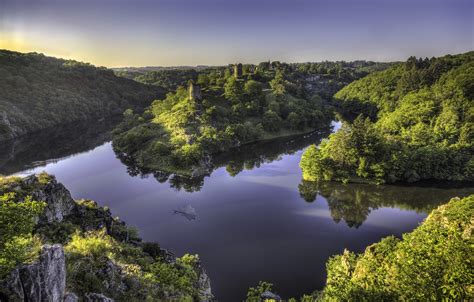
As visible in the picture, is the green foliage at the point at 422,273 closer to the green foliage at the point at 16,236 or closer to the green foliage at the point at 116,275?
the green foliage at the point at 116,275

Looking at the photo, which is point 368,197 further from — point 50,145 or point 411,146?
point 50,145

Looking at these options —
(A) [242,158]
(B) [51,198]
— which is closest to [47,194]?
(B) [51,198]

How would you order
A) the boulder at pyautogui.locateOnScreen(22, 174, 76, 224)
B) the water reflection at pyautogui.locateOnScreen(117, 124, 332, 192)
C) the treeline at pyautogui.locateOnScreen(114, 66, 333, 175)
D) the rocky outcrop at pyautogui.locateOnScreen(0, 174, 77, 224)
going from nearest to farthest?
the rocky outcrop at pyautogui.locateOnScreen(0, 174, 77, 224), the boulder at pyautogui.locateOnScreen(22, 174, 76, 224), the water reflection at pyautogui.locateOnScreen(117, 124, 332, 192), the treeline at pyautogui.locateOnScreen(114, 66, 333, 175)

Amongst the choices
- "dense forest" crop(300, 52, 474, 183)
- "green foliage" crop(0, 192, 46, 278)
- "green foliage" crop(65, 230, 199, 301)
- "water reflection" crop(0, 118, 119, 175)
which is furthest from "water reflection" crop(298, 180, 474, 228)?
"water reflection" crop(0, 118, 119, 175)

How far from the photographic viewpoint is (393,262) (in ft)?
75.8

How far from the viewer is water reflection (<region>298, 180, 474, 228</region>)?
179 ft

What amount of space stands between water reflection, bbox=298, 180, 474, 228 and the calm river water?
0.17m

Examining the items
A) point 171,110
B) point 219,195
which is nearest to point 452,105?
point 219,195

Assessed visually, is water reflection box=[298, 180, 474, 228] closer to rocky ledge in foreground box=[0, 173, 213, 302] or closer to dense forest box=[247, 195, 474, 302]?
dense forest box=[247, 195, 474, 302]

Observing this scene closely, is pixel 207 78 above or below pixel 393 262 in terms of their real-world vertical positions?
above

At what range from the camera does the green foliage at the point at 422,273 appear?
18.3m

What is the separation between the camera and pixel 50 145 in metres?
108

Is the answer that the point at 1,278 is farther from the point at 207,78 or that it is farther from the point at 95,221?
the point at 207,78

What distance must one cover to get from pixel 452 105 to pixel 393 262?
7417cm
